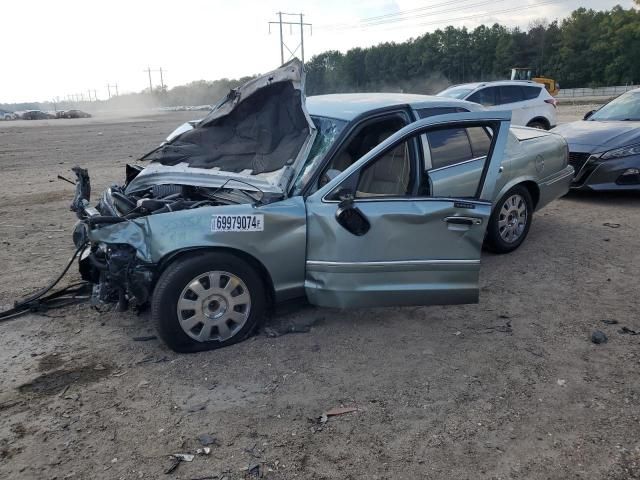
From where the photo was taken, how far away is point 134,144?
1931 cm

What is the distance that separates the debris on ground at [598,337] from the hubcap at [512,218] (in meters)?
1.91

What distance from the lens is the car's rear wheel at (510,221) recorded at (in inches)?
222

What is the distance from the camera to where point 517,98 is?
43.0 feet

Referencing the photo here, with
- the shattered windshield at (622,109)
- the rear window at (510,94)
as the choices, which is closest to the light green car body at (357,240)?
the shattered windshield at (622,109)

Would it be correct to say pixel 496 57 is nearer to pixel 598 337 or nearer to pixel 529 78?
pixel 529 78

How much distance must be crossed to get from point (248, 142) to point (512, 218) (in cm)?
303

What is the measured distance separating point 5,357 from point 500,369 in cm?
355

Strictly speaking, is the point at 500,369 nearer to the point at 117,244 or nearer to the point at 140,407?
the point at 140,407

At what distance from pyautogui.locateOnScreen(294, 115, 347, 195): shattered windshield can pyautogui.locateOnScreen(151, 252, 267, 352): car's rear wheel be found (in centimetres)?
76

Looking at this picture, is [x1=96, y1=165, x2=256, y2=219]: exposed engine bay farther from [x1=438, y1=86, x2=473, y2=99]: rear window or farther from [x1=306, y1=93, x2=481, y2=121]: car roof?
[x1=438, y1=86, x2=473, y2=99]: rear window

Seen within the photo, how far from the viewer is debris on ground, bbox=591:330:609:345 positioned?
387 cm

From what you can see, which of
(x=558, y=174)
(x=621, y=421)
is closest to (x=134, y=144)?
(x=558, y=174)

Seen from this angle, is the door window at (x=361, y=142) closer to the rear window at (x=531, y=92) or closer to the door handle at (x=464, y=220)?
the door handle at (x=464, y=220)

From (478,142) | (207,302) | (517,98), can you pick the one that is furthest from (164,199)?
(517,98)
